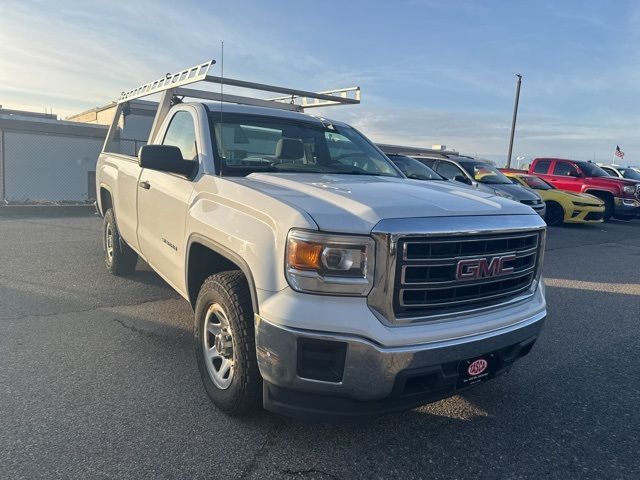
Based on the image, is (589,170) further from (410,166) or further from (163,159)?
(163,159)

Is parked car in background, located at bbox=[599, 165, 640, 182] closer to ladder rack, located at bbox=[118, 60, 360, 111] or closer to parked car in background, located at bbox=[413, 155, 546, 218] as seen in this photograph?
parked car in background, located at bbox=[413, 155, 546, 218]

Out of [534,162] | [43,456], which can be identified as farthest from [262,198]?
[534,162]

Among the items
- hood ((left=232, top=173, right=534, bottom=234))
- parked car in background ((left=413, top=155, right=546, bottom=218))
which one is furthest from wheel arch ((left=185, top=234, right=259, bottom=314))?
parked car in background ((left=413, top=155, right=546, bottom=218))

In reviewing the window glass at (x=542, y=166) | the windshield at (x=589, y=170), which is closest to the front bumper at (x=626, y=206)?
the windshield at (x=589, y=170)

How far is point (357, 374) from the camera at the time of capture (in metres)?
2.32

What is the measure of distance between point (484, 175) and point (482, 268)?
1009 cm

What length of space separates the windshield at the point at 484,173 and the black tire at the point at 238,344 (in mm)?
10124

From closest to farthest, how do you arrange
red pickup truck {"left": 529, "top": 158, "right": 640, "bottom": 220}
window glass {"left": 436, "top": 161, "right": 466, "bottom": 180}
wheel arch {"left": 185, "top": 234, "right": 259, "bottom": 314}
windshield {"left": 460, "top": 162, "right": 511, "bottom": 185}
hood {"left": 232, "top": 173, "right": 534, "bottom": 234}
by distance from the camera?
hood {"left": 232, "top": 173, "right": 534, "bottom": 234}
wheel arch {"left": 185, "top": 234, "right": 259, "bottom": 314}
windshield {"left": 460, "top": 162, "right": 511, "bottom": 185}
window glass {"left": 436, "top": 161, "right": 466, "bottom": 180}
red pickup truck {"left": 529, "top": 158, "right": 640, "bottom": 220}

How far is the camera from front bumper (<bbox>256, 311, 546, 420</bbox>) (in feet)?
7.55

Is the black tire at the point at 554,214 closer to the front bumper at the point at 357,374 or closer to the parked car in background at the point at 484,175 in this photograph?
the parked car in background at the point at 484,175

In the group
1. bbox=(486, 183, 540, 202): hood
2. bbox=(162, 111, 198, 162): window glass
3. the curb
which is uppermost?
bbox=(162, 111, 198, 162): window glass

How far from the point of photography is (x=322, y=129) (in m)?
4.34

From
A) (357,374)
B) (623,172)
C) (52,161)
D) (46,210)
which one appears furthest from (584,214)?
(52,161)

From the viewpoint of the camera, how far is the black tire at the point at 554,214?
13852mm
